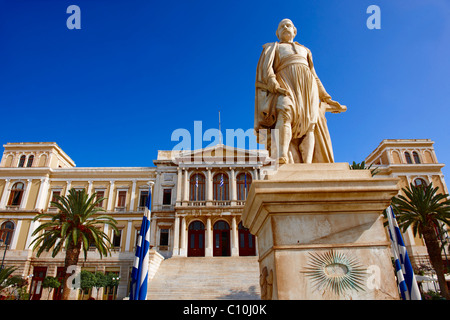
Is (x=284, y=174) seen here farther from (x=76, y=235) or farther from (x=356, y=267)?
(x=76, y=235)

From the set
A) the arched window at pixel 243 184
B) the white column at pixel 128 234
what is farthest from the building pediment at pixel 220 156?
the white column at pixel 128 234

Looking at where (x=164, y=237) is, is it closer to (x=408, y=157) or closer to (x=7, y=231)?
(x=7, y=231)

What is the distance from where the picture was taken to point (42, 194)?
95.4 feet

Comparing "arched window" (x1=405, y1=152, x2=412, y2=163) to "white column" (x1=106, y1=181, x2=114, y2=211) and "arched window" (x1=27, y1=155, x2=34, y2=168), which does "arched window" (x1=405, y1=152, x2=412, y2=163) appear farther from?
"arched window" (x1=27, y1=155, x2=34, y2=168)

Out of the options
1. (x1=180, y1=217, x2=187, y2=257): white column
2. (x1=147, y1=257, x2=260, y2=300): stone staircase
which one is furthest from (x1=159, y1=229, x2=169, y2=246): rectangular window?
(x1=147, y1=257, x2=260, y2=300): stone staircase

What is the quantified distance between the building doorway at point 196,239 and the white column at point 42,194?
14354mm

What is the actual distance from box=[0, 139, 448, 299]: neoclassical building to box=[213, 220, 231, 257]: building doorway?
84 millimetres

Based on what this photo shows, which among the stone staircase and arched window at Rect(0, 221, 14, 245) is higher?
arched window at Rect(0, 221, 14, 245)

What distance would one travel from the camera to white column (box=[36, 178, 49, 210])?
28686 millimetres

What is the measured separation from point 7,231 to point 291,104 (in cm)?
3294

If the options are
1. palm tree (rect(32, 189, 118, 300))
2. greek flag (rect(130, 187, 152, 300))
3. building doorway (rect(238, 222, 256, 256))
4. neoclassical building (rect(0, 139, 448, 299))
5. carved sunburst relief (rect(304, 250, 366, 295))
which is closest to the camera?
carved sunburst relief (rect(304, 250, 366, 295))

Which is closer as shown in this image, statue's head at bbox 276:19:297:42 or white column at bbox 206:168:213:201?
statue's head at bbox 276:19:297:42

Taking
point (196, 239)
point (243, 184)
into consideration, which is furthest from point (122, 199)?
point (243, 184)

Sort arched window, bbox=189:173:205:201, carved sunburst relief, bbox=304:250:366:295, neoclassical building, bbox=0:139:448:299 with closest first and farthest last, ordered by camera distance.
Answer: carved sunburst relief, bbox=304:250:366:295 < neoclassical building, bbox=0:139:448:299 < arched window, bbox=189:173:205:201
